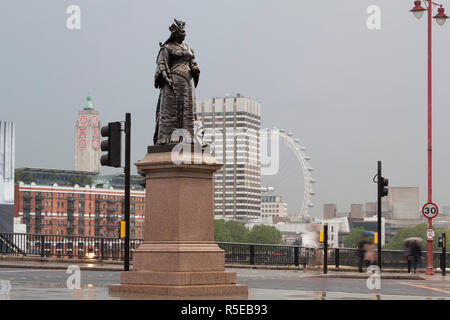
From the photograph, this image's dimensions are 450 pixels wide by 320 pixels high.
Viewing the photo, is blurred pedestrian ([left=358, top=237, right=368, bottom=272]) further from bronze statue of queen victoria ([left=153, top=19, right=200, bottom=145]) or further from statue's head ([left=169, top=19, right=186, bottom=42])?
statue's head ([left=169, top=19, right=186, bottom=42])

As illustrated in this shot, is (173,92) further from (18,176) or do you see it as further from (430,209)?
(18,176)

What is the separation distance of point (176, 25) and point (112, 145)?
2672 mm

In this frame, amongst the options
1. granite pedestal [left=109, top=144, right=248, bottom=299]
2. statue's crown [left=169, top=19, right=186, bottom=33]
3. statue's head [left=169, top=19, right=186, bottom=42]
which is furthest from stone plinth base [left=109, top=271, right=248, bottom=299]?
statue's crown [left=169, top=19, right=186, bottom=33]

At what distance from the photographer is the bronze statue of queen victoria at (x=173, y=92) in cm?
1697

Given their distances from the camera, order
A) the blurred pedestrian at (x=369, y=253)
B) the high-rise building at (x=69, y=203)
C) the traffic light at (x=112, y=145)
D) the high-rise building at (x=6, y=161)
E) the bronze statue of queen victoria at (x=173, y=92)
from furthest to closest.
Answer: the high-rise building at (x=69, y=203) → the high-rise building at (x=6, y=161) → the blurred pedestrian at (x=369, y=253) → the traffic light at (x=112, y=145) → the bronze statue of queen victoria at (x=173, y=92)

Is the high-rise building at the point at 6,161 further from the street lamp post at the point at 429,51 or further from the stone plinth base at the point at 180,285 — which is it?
the stone plinth base at the point at 180,285

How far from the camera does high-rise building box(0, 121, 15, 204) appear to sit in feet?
431

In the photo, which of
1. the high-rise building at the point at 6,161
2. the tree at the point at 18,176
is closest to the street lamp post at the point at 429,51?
the high-rise building at the point at 6,161

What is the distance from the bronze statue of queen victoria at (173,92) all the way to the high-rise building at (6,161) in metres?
117

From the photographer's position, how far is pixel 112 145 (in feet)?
59.6

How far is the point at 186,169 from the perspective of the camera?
1630 centimetres

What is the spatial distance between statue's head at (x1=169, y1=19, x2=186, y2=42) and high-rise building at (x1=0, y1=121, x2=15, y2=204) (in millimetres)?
116637

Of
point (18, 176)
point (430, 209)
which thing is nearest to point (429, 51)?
point (430, 209)
